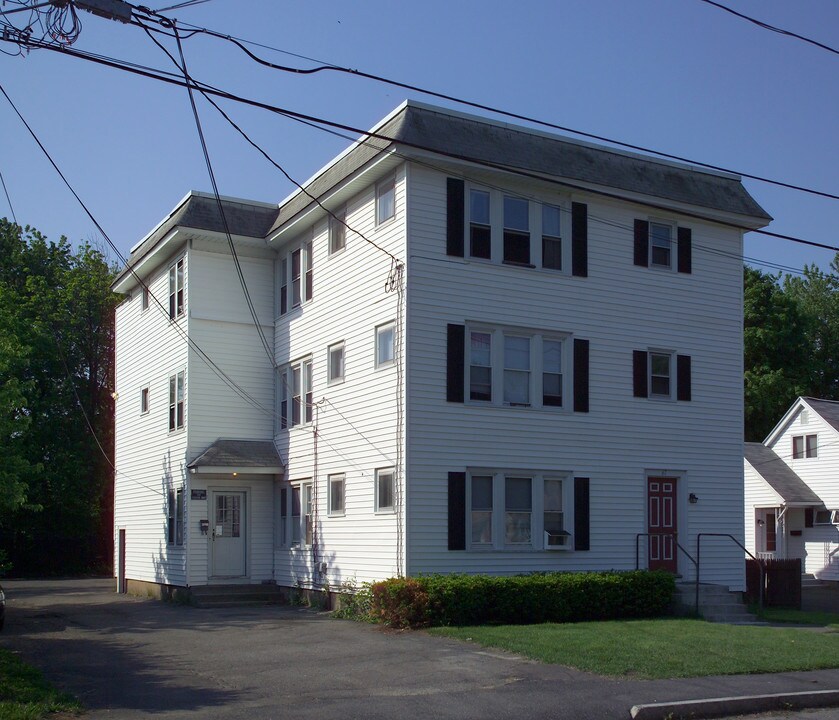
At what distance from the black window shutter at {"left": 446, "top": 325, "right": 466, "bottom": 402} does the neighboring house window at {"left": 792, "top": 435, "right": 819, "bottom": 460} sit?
26.4 m

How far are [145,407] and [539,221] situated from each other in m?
14.3

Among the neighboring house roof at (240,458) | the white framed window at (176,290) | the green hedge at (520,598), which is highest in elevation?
the white framed window at (176,290)

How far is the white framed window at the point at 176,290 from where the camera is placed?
2683 centimetres

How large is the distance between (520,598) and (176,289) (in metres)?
13.4

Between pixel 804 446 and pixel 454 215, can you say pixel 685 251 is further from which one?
pixel 804 446

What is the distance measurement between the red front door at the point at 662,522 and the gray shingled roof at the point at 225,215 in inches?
462

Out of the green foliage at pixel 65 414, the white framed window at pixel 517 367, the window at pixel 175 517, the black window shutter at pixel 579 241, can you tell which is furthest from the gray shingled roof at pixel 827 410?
the green foliage at pixel 65 414

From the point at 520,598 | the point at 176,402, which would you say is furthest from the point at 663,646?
the point at 176,402

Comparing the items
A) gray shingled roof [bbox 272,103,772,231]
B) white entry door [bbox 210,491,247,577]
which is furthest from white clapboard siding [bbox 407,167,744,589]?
white entry door [bbox 210,491,247,577]

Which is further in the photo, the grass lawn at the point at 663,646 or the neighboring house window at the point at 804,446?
the neighboring house window at the point at 804,446

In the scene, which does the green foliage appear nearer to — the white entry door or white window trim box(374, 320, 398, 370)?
the white entry door

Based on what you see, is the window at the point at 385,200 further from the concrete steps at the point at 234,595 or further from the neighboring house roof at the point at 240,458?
the concrete steps at the point at 234,595

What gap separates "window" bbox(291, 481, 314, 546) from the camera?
24.2 meters

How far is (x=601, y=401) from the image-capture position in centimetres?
2231
